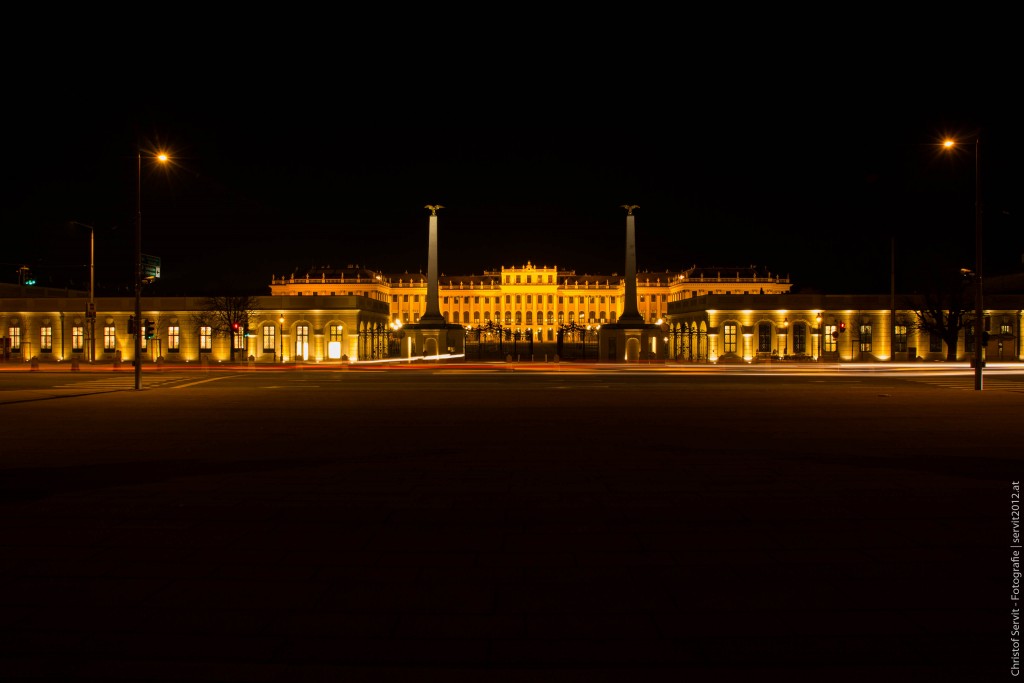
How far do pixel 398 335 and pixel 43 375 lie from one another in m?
32.5

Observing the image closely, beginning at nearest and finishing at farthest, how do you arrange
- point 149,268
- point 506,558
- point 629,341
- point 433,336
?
point 506,558, point 149,268, point 629,341, point 433,336

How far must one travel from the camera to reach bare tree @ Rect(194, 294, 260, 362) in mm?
53938

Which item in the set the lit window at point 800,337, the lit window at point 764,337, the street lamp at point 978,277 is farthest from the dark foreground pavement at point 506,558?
the lit window at point 800,337

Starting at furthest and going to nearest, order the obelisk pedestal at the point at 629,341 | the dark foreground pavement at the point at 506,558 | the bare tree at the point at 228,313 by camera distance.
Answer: the obelisk pedestal at the point at 629,341 → the bare tree at the point at 228,313 → the dark foreground pavement at the point at 506,558

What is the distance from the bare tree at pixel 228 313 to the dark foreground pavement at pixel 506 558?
42.0 meters

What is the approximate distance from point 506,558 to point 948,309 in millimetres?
58742

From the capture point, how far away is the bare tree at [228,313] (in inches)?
2124

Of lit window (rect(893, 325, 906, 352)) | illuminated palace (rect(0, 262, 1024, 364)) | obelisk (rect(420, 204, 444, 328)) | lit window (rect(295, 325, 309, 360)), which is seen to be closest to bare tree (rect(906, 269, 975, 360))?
lit window (rect(893, 325, 906, 352))

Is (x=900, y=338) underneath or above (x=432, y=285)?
underneath

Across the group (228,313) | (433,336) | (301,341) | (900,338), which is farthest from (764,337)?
(228,313)

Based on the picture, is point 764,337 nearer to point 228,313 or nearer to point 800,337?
point 800,337

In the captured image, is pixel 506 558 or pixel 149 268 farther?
pixel 149 268

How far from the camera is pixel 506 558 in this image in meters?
6.38

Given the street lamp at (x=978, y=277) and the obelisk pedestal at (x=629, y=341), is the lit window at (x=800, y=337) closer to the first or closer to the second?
the obelisk pedestal at (x=629, y=341)
